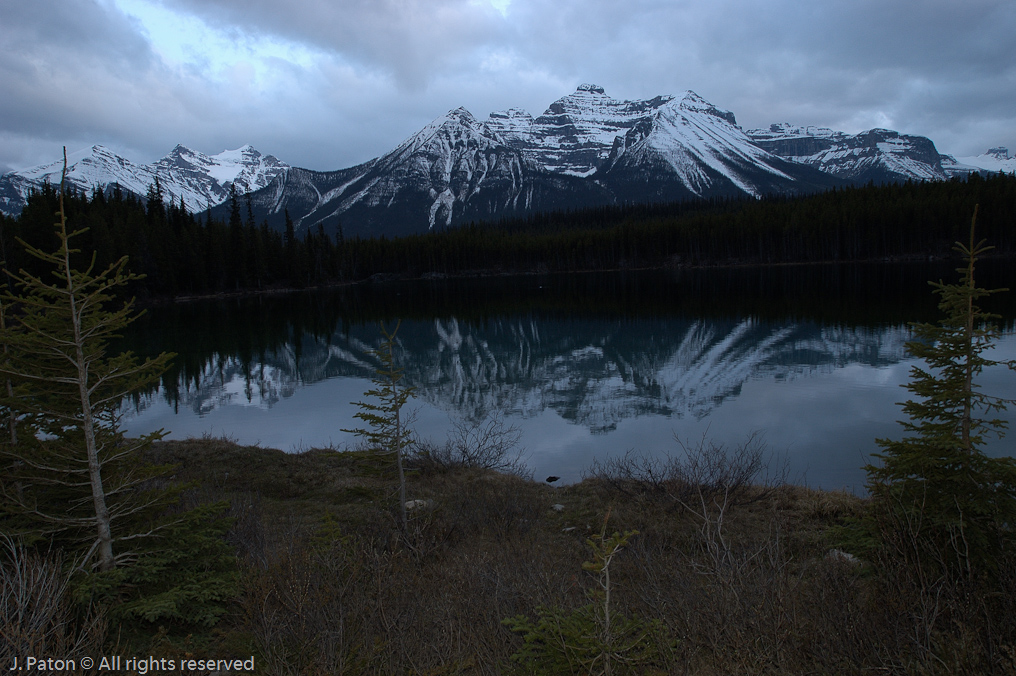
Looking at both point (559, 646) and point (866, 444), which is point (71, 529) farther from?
point (866, 444)

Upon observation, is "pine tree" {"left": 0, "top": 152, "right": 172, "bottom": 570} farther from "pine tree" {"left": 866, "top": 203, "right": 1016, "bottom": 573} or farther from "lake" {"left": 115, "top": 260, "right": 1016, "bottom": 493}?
"lake" {"left": 115, "top": 260, "right": 1016, "bottom": 493}

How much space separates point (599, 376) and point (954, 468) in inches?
771

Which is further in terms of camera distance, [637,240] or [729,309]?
[637,240]

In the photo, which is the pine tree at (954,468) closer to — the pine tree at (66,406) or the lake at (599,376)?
the lake at (599,376)

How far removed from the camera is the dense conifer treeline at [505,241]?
75.2 m

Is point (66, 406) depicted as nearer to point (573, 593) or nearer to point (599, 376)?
point (573, 593)

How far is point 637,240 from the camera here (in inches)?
5128

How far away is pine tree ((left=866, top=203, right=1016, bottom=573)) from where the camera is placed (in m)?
5.81

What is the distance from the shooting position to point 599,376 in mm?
25781

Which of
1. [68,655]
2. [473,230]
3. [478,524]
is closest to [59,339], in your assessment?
[68,655]

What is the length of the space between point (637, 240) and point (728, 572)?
13103cm

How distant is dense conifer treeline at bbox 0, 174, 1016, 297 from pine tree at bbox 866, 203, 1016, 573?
2789 inches

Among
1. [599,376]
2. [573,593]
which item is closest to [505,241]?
[599,376]

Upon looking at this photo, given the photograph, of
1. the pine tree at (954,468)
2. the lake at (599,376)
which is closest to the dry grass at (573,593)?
the pine tree at (954,468)
